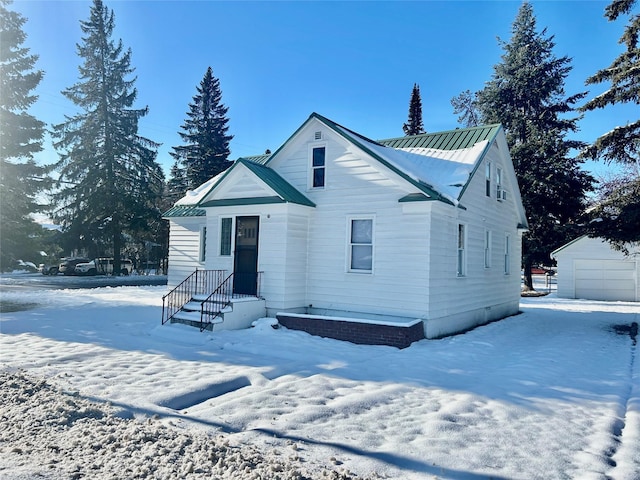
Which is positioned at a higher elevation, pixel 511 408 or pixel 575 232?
pixel 575 232

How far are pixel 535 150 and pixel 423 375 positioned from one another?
76.1 feet

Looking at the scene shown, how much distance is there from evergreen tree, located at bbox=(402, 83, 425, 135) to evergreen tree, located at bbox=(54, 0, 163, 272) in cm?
2416

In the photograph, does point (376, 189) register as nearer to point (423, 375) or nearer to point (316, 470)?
point (423, 375)

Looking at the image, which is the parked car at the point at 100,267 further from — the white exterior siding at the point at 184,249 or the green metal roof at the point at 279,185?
the green metal roof at the point at 279,185

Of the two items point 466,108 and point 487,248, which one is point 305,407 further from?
point 466,108

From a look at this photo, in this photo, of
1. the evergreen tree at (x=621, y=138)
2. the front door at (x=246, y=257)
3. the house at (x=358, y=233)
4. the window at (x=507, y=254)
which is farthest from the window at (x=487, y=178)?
the front door at (x=246, y=257)

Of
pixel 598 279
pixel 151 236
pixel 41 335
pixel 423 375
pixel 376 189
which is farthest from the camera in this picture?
pixel 151 236

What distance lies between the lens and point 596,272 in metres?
25.1

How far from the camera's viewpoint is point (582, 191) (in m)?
26.6

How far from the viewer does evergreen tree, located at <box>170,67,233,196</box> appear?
36531mm

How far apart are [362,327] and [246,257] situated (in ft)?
13.2

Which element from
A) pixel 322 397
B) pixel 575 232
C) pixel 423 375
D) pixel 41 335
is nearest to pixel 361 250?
pixel 423 375

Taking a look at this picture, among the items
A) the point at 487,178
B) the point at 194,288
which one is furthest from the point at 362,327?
the point at 487,178

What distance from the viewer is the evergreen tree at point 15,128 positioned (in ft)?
88.1
